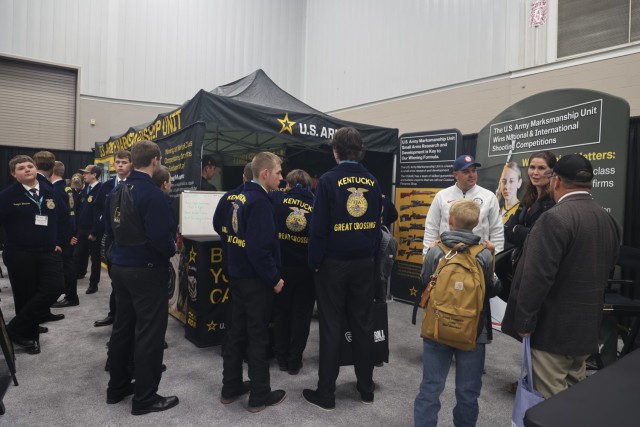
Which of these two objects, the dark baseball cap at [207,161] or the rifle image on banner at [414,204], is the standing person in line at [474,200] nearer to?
the rifle image on banner at [414,204]

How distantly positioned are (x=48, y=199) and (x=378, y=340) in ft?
9.19

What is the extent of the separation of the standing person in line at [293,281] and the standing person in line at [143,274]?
889mm

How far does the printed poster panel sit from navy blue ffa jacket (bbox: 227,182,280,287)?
2951mm

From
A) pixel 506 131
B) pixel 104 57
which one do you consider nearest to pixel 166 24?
pixel 104 57

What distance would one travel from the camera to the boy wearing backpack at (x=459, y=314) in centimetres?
179

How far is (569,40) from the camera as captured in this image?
6.15 meters

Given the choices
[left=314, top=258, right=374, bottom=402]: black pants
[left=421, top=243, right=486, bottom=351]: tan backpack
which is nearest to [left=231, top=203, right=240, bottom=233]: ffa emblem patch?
[left=314, top=258, right=374, bottom=402]: black pants

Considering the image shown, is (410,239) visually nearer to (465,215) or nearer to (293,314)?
(293,314)

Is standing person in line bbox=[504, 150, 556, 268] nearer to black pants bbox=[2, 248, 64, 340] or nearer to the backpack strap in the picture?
the backpack strap

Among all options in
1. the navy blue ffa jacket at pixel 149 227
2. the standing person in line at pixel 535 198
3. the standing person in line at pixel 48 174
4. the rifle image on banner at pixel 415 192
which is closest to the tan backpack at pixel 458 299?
the standing person in line at pixel 535 198

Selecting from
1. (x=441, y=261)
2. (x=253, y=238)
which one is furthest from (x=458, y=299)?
(x=253, y=238)

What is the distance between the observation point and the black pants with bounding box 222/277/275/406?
2348 mm

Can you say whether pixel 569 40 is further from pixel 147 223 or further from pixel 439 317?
pixel 147 223

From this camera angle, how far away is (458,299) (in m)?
1.79
